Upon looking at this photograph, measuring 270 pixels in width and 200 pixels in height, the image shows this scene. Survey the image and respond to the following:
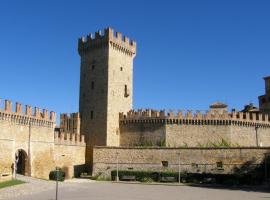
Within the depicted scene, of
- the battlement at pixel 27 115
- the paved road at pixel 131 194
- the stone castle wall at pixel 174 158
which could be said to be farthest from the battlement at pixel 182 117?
the paved road at pixel 131 194

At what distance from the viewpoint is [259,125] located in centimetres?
4162

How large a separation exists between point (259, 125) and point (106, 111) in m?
16.2

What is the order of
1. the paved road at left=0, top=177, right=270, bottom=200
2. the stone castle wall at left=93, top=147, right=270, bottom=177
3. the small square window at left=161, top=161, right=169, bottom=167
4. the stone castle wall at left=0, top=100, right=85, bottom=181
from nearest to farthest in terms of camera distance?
the paved road at left=0, top=177, right=270, bottom=200 → the stone castle wall at left=0, top=100, right=85, bottom=181 → the stone castle wall at left=93, top=147, right=270, bottom=177 → the small square window at left=161, top=161, right=169, bottom=167

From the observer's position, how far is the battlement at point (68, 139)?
113 feet

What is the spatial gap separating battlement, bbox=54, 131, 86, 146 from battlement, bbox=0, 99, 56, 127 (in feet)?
4.40

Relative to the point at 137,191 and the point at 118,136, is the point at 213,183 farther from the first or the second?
the point at 118,136

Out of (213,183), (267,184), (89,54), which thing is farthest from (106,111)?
(267,184)

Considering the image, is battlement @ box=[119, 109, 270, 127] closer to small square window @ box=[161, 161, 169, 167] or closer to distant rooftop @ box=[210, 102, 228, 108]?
small square window @ box=[161, 161, 169, 167]

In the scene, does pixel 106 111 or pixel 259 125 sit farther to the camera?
pixel 259 125

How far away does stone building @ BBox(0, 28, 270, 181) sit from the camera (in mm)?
33906

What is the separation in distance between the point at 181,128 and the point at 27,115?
1520cm

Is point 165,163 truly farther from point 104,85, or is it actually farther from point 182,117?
point 104,85

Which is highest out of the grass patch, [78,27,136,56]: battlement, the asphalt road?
[78,27,136,56]: battlement

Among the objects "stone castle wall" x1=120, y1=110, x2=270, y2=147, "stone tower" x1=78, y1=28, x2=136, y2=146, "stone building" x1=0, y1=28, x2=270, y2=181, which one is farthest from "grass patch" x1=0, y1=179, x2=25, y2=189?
"stone castle wall" x1=120, y1=110, x2=270, y2=147
